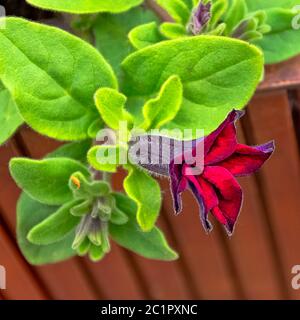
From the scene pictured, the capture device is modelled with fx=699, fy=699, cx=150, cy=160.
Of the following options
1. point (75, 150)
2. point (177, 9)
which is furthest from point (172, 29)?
point (75, 150)

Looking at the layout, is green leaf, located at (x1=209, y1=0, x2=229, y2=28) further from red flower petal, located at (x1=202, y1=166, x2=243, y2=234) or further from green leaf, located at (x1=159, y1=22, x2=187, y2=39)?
red flower petal, located at (x1=202, y1=166, x2=243, y2=234)

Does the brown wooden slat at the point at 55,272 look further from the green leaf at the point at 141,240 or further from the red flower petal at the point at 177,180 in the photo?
the red flower petal at the point at 177,180

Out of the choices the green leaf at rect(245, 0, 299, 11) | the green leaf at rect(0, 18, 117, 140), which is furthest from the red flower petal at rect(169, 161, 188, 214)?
the green leaf at rect(245, 0, 299, 11)

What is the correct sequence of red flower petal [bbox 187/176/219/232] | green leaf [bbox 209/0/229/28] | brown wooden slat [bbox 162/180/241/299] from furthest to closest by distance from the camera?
brown wooden slat [bbox 162/180/241/299]
green leaf [bbox 209/0/229/28]
red flower petal [bbox 187/176/219/232]

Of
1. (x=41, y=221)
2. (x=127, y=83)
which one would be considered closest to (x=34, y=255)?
(x=41, y=221)

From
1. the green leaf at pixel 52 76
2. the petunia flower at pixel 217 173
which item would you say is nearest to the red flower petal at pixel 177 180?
the petunia flower at pixel 217 173
